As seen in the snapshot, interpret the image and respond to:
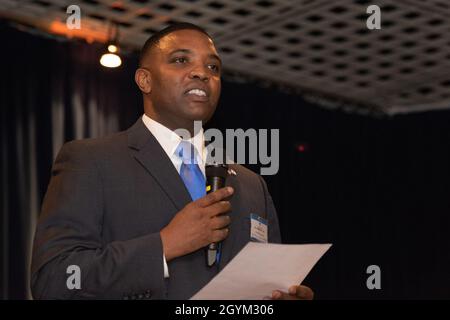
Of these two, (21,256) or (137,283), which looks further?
(21,256)

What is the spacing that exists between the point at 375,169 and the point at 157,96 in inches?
243

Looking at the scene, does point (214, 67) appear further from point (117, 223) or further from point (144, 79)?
point (117, 223)

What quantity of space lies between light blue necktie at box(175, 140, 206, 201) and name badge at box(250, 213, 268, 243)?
0.62 ft

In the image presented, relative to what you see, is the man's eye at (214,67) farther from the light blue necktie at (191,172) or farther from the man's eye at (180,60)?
the light blue necktie at (191,172)

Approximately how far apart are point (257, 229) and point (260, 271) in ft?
1.28

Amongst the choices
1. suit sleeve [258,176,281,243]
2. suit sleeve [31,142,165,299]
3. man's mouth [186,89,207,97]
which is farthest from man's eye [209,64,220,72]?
suit sleeve [31,142,165,299]

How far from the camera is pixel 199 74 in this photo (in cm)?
234

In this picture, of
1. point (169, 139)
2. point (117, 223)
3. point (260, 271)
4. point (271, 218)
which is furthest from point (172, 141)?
point (260, 271)

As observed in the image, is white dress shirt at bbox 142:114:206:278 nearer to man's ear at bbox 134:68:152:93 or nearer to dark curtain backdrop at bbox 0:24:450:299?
man's ear at bbox 134:68:152:93

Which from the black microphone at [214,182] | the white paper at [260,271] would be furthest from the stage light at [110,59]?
the white paper at [260,271]

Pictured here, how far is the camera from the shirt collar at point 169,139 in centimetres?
240

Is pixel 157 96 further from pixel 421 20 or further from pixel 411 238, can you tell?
pixel 411 238

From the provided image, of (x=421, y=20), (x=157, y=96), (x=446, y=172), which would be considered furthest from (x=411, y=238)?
(x=157, y=96)
